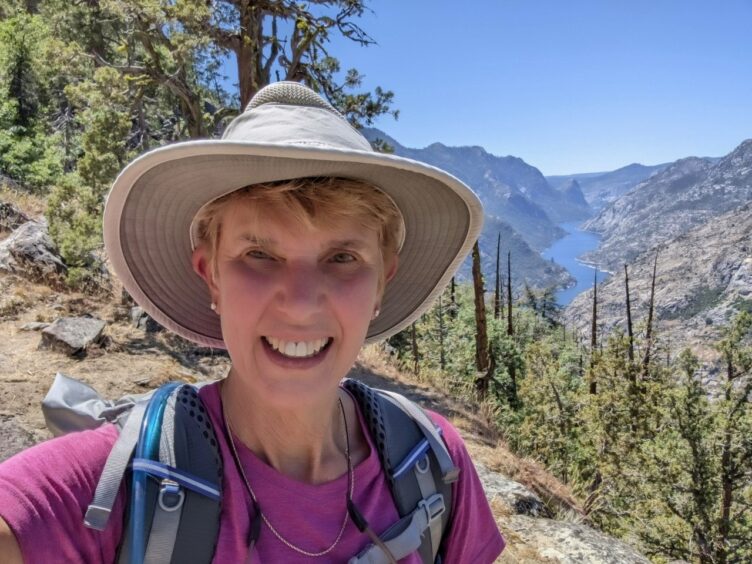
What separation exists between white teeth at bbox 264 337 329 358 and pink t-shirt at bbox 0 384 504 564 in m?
0.21

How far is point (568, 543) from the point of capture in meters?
3.91

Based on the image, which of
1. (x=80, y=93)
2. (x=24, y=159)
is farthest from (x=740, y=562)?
(x=24, y=159)

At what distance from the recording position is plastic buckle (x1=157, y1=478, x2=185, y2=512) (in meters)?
0.83

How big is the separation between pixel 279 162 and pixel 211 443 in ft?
1.79

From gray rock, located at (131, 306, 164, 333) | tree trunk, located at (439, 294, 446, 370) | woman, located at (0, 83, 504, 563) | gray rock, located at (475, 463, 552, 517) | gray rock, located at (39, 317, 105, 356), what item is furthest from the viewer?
tree trunk, located at (439, 294, 446, 370)

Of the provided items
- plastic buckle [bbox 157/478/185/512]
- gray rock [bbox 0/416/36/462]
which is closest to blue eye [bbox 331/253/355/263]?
plastic buckle [bbox 157/478/185/512]

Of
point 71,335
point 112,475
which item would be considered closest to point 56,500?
point 112,475

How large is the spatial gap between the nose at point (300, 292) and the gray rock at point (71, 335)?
5138 mm

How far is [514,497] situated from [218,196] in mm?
4214

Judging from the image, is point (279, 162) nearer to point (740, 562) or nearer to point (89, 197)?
point (89, 197)

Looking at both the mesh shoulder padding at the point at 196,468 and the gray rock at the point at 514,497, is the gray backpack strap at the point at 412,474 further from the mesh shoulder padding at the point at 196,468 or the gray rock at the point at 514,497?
the gray rock at the point at 514,497

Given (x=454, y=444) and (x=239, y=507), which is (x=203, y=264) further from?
(x=454, y=444)

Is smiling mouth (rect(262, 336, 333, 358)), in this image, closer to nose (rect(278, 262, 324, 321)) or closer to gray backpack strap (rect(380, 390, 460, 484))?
nose (rect(278, 262, 324, 321))

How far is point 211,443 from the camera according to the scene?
0.97 metres
